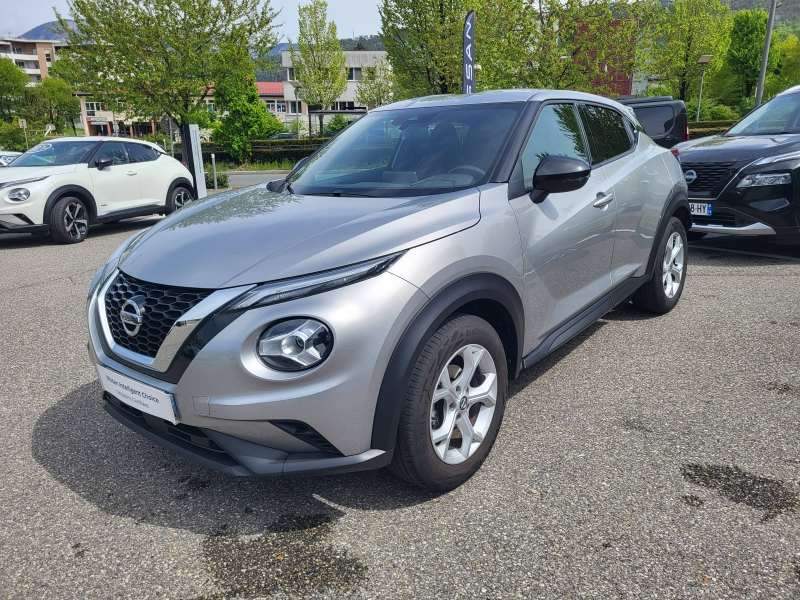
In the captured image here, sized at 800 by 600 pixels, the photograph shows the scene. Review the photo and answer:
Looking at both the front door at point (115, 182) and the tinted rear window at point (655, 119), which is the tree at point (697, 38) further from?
the front door at point (115, 182)

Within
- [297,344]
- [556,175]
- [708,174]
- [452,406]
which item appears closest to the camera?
[297,344]

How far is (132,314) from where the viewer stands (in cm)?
248

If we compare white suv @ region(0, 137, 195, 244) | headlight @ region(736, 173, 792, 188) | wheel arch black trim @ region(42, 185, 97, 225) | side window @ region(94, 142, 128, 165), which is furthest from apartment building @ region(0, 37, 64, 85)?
headlight @ region(736, 173, 792, 188)

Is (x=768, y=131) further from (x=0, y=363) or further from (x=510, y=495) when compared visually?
(x=0, y=363)

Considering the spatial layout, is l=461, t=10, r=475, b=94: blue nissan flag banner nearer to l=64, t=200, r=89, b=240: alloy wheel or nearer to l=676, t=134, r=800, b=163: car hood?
l=676, t=134, r=800, b=163: car hood

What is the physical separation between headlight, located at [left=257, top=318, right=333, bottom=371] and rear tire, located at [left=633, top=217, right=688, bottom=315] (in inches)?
126

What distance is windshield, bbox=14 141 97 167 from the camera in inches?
390

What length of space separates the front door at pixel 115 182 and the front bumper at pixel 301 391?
879 centimetres

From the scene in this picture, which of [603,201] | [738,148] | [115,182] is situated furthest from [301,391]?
[115,182]

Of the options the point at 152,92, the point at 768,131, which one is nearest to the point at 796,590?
the point at 768,131

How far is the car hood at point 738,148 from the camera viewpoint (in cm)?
666

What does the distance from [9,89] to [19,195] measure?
79211 millimetres

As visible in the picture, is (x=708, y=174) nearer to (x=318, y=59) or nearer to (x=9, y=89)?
(x=318, y=59)

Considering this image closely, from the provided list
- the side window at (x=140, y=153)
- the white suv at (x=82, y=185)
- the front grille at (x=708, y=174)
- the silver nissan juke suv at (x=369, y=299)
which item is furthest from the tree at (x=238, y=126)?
the silver nissan juke suv at (x=369, y=299)
